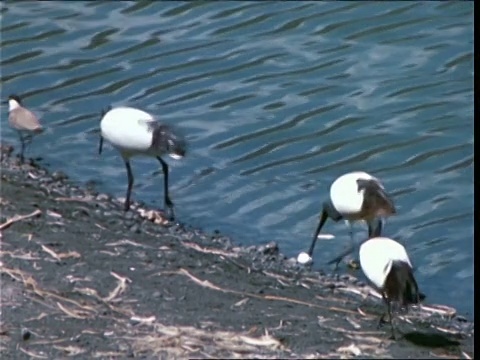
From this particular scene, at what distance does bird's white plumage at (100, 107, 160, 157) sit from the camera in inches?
372

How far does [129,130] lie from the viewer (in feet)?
31.2

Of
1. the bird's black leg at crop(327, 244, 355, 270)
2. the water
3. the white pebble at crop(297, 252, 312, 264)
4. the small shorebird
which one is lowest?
the water

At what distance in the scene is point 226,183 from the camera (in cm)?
1054

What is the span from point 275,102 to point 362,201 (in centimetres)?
323

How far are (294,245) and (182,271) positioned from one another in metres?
1.70

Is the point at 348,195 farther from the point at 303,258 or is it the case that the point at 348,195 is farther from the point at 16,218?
the point at 16,218

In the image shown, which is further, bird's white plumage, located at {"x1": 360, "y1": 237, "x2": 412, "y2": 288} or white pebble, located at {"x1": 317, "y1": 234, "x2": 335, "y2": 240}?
white pebble, located at {"x1": 317, "y1": 234, "x2": 335, "y2": 240}

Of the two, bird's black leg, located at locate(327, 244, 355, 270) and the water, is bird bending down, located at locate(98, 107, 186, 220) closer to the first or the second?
the water

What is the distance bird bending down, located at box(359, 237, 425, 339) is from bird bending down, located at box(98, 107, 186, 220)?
2.13 meters

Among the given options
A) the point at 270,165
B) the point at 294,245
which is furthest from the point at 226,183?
the point at 294,245

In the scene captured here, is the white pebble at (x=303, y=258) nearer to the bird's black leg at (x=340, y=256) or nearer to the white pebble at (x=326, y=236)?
the bird's black leg at (x=340, y=256)

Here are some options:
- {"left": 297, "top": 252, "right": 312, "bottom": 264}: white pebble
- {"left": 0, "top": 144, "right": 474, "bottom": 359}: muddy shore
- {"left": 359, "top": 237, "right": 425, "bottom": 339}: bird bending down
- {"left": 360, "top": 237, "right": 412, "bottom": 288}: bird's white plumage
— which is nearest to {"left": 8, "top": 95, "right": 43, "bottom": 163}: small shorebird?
{"left": 0, "top": 144, "right": 474, "bottom": 359}: muddy shore

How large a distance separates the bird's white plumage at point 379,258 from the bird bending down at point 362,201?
884 millimetres
